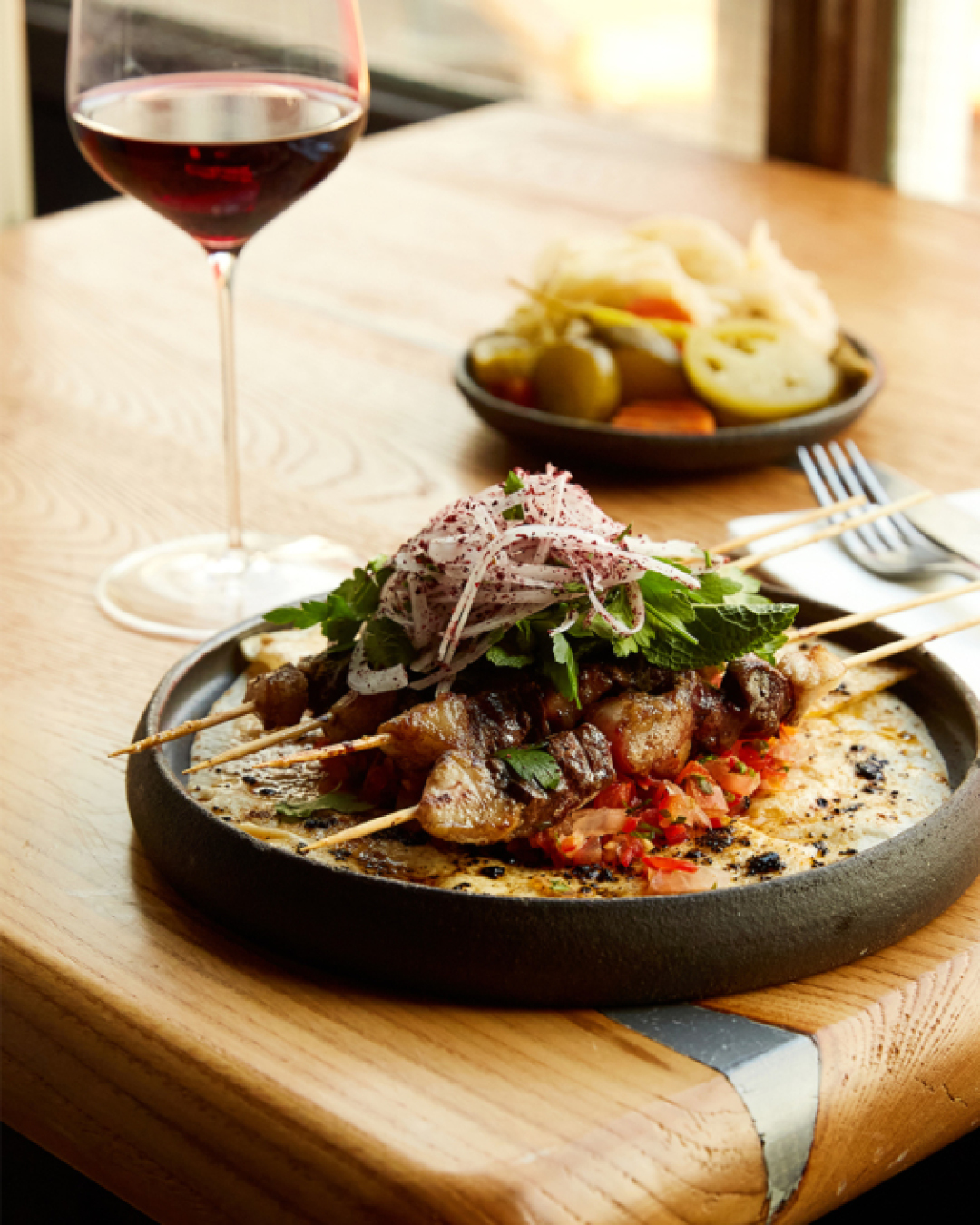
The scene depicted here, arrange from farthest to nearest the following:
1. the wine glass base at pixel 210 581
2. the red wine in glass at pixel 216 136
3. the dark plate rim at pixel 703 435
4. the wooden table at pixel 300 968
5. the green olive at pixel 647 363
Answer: the green olive at pixel 647 363 → the dark plate rim at pixel 703 435 → the wine glass base at pixel 210 581 → the red wine in glass at pixel 216 136 → the wooden table at pixel 300 968

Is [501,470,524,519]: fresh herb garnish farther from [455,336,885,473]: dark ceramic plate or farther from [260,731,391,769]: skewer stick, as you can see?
[455,336,885,473]: dark ceramic plate

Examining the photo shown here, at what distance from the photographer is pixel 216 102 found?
1.63 m

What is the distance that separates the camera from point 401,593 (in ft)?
4.14

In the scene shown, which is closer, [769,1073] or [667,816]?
[769,1073]

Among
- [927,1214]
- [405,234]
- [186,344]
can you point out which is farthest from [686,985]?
[405,234]

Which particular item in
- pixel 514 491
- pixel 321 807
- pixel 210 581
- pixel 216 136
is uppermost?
pixel 216 136

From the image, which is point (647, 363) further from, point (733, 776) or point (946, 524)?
point (733, 776)

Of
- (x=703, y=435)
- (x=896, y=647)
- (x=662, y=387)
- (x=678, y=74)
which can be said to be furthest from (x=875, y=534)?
(x=678, y=74)

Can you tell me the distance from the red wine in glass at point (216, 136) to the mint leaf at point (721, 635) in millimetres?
703

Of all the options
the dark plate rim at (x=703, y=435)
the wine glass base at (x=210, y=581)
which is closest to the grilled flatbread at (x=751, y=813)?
the wine glass base at (x=210, y=581)

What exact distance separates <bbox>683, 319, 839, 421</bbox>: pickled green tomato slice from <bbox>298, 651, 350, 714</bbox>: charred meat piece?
0.94 metres

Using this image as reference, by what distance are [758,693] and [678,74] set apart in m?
4.88

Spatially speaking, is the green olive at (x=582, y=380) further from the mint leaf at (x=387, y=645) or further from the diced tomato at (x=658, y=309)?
the mint leaf at (x=387, y=645)

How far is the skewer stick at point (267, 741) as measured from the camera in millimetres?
1171
